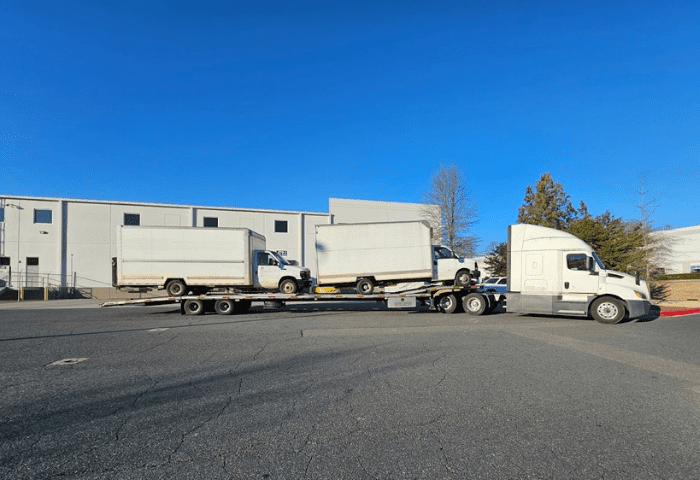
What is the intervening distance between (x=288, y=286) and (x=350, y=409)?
41.3ft

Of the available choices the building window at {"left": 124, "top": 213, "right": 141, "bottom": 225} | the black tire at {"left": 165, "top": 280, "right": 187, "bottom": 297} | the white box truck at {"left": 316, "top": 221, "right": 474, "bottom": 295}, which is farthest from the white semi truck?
the building window at {"left": 124, "top": 213, "right": 141, "bottom": 225}

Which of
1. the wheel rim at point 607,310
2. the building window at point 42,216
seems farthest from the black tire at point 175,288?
the building window at point 42,216

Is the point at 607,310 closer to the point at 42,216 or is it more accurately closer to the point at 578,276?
the point at 578,276

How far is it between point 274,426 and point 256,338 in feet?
19.8

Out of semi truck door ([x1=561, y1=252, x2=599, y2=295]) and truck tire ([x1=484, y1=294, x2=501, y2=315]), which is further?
truck tire ([x1=484, y1=294, x2=501, y2=315])

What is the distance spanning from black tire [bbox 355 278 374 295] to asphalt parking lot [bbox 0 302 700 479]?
676cm

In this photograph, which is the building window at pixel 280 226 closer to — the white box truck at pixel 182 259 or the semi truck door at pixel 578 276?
the white box truck at pixel 182 259

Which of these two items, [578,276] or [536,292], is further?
[536,292]

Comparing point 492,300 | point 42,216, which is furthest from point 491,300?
point 42,216

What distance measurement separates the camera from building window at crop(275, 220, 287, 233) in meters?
38.4

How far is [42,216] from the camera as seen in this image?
33.3 metres

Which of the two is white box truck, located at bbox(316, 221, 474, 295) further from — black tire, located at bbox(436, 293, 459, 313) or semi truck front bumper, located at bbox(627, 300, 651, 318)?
semi truck front bumper, located at bbox(627, 300, 651, 318)

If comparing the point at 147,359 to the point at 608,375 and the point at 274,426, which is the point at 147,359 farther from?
the point at 608,375

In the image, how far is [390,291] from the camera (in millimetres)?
15906
